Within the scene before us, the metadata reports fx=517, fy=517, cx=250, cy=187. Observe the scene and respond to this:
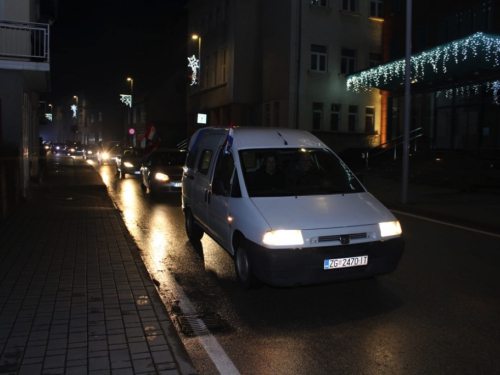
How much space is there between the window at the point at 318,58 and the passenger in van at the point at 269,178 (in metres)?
24.7

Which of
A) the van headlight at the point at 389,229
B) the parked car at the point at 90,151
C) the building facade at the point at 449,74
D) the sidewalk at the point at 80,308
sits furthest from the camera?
the parked car at the point at 90,151

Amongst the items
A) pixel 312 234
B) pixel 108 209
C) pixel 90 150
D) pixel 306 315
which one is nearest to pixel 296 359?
pixel 306 315

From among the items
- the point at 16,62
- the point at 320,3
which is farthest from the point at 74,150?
the point at 16,62

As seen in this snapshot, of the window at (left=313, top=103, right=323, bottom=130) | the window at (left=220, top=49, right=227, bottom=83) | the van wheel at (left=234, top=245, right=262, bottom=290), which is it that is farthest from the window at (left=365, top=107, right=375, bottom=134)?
the van wheel at (left=234, top=245, right=262, bottom=290)

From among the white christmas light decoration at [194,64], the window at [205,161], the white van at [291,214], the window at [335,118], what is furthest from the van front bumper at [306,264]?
the white christmas light decoration at [194,64]

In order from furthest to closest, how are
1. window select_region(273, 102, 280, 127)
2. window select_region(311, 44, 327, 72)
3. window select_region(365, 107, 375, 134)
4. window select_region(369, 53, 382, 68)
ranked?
window select_region(369, 53, 382, 68), window select_region(365, 107, 375, 134), window select_region(273, 102, 280, 127), window select_region(311, 44, 327, 72)

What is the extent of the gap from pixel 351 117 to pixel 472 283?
26270mm

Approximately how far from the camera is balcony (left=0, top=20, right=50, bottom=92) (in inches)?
538

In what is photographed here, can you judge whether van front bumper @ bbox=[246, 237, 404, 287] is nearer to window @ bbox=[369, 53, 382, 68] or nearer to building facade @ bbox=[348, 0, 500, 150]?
building facade @ bbox=[348, 0, 500, 150]

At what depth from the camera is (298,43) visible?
2950cm

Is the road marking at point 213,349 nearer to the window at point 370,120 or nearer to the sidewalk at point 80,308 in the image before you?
the sidewalk at point 80,308

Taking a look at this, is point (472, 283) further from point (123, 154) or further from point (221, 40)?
point (221, 40)

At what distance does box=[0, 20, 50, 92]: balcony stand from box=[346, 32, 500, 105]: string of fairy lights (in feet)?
48.4

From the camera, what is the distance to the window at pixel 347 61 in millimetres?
31902
